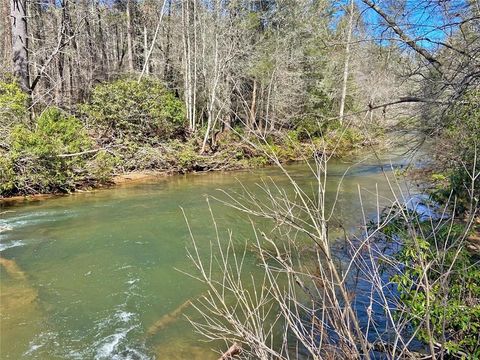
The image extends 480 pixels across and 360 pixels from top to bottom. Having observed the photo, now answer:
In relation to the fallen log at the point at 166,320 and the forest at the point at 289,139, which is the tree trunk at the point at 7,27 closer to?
the forest at the point at 289,139

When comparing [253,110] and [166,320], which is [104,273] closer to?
[166,320]

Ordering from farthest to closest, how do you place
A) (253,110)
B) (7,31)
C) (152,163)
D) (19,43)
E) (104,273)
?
(253,110) → (7,31) → (152,163) → (19,43) → (104,273)

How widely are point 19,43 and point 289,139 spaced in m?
13.2

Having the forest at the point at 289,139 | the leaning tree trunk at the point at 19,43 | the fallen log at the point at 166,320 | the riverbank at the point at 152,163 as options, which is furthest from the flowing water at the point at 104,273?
the leaning tree trunk at the point at 19,43

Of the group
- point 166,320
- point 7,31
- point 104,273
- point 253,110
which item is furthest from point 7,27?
point 166,320

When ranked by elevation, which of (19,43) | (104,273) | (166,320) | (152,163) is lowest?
(166,320)

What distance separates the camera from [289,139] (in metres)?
2.72

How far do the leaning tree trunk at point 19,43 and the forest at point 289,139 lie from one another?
6 cm

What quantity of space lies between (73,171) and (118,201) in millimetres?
2255

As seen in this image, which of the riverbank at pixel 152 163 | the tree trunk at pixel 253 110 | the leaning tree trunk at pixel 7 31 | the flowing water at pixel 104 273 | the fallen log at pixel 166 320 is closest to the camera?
the tree trunk at pixel 253 110

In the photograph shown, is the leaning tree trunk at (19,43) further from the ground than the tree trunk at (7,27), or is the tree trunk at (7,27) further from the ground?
the tree trunk at (7,27)

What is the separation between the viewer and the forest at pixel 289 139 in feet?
7.68

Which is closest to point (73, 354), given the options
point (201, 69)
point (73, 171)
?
point (73, 171)

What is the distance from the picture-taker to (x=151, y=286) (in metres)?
6.08
